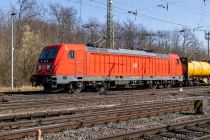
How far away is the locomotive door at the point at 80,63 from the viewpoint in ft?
85.6

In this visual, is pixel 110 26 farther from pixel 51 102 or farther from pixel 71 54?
pixel 51 102

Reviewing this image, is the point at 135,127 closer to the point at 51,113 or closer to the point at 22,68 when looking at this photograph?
the point at 51,113

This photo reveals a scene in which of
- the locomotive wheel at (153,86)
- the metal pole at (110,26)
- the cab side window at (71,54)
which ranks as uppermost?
the metal pole at (110,26)

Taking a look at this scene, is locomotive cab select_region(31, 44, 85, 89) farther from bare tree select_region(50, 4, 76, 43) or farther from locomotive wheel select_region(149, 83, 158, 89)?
bare tree select_region(50, 4, 76, 43)

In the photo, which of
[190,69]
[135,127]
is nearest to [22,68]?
[190,69]

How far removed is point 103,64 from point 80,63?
266 centimetres

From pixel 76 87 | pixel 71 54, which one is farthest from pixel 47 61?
pixel 76 87

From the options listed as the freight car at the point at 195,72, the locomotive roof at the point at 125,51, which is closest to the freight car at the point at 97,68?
the locomotive roof at the point at 125,51

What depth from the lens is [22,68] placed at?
40.6 meters

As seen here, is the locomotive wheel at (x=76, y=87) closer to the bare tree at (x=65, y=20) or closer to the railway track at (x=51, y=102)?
the railway track at (x=51, y=102)

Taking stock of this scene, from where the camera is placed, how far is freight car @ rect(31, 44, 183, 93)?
25.2m

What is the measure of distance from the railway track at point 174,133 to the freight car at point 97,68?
13.6m

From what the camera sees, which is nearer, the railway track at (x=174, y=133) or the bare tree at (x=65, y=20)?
the railway track at (x=174, y=133)

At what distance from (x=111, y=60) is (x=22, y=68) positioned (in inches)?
576
